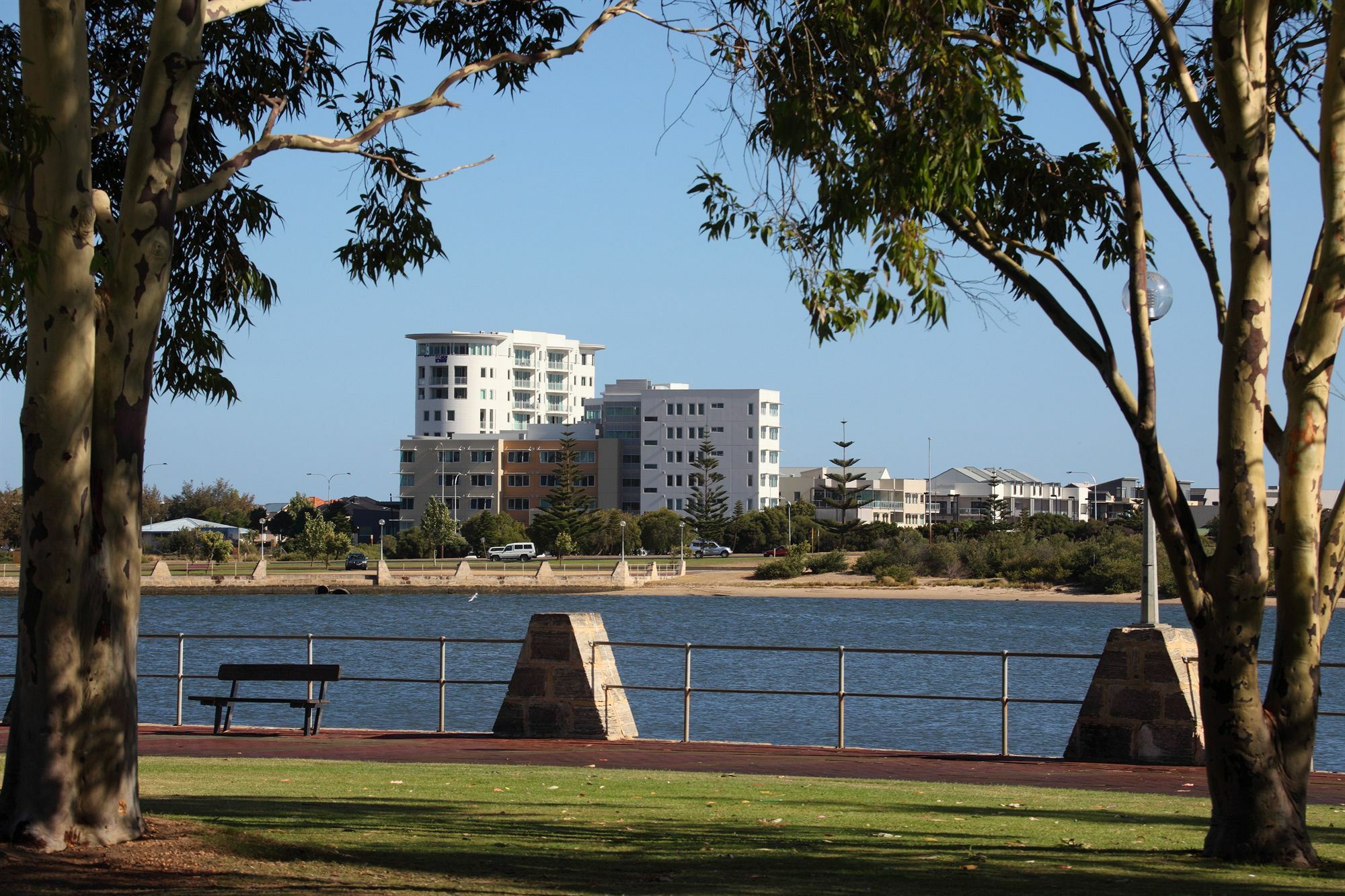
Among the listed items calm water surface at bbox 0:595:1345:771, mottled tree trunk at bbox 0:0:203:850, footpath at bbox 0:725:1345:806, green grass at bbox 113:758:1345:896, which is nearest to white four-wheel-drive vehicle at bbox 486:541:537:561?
calm water surface at bbox 0:595:1345:771

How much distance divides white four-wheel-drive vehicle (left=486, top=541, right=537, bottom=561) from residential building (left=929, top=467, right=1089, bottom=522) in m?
48.9

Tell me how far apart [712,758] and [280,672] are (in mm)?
5265

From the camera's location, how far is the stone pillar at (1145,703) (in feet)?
45.4

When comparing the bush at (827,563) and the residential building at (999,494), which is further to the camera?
the residential building at (999,494)

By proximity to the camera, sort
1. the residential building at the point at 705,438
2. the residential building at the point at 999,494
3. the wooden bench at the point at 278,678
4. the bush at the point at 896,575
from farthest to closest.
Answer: the residential building at the point at 999,494 < the residential building at the point at 705,438 < the bush at the point at 896,575 < the wooden bench at the point at 278,678

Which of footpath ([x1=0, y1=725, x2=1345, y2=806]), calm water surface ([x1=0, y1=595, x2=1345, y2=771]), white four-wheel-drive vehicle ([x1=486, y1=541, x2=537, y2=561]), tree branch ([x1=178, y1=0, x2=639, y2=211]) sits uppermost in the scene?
tree branch ([x1=178, y1=0, x2=639, y2=211])

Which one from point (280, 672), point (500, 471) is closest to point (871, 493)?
point (500, 471)

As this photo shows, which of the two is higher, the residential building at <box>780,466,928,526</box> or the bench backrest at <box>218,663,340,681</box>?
the residential building at <box>780,466,928,526</box>

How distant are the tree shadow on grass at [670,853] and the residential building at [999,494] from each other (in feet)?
457

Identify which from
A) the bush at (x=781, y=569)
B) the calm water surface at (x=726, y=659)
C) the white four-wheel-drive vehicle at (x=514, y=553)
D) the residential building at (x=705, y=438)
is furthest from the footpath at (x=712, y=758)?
the residential building at (x=705, y=438)

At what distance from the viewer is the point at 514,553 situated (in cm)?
11475

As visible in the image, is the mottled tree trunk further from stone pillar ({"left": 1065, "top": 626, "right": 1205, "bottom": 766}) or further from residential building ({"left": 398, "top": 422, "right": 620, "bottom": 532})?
residential building ({"left": 398, "top": 422, "right": 620, "bottom": 532})

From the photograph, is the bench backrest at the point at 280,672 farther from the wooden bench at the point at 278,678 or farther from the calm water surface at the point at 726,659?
the calm water surface at the point at 726,659

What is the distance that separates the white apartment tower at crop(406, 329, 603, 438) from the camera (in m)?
161
